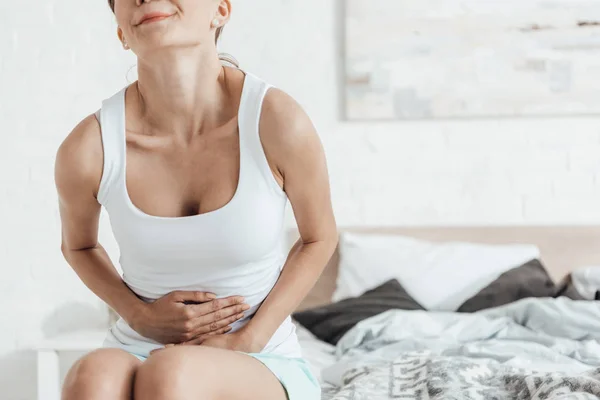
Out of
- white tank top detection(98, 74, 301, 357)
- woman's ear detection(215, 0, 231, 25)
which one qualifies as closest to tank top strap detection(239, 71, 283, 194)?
white tank top detection(98, 74, 301, 357)

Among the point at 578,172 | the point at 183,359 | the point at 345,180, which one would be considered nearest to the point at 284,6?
the point at 345,180

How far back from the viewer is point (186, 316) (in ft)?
4.22

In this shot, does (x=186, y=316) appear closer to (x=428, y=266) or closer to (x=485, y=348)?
(x=485, y=348)

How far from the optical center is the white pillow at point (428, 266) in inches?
115

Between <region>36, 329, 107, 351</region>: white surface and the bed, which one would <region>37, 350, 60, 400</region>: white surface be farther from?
the bed

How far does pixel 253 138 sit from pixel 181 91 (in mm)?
144

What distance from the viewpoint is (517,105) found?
3.26 meters

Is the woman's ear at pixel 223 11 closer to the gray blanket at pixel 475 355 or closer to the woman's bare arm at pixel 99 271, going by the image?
the woman's bare arm at pixel 99 271

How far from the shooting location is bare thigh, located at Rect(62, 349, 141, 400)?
1.10 meters

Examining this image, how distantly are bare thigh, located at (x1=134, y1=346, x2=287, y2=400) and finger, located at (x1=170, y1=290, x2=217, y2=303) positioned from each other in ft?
0.47

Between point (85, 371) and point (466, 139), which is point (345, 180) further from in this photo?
point (85, 371)

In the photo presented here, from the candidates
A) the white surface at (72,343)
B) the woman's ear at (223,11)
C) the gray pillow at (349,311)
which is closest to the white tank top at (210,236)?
the woman's ear at (223,11)

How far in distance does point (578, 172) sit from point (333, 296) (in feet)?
3.52

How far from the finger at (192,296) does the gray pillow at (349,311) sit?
4.50 feet
